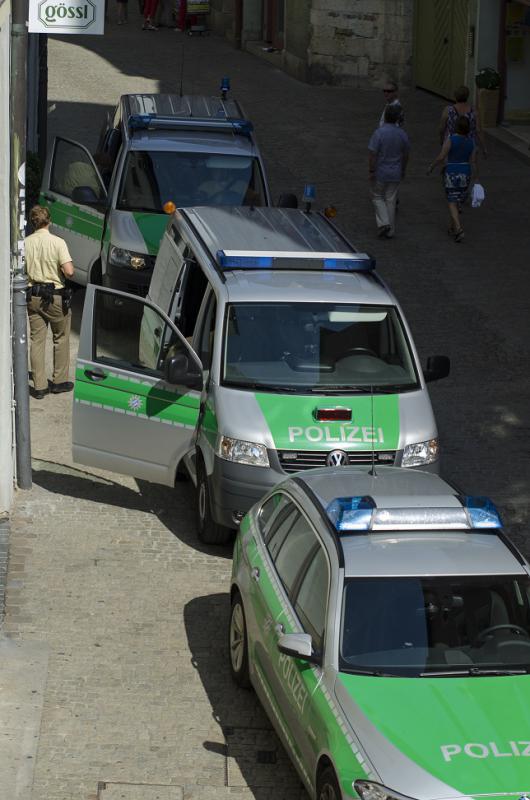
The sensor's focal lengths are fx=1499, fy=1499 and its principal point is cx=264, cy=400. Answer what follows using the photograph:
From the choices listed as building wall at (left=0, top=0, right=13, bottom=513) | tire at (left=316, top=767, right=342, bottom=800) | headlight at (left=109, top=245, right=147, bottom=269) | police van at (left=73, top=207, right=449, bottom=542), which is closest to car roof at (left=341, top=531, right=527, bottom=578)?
tire at (left=316, top=767, right=342, bottom=800)

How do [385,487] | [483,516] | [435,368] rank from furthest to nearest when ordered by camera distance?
[435,368], [385,487], [483,516]

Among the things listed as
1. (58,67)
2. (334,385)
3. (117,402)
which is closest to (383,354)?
Result: (334,385)

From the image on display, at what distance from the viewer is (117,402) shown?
467 inches

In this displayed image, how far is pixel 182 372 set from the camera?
11242 mm

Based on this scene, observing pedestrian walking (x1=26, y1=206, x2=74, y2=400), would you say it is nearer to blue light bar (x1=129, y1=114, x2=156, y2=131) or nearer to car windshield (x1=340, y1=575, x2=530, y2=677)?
blue light bar (x1=129, y1=114, x2=156, y2=131)

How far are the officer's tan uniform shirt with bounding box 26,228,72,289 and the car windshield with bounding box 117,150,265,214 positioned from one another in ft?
5.88

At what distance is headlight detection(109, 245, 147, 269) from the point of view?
1562 cm

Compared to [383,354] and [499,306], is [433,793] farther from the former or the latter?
[499,306]

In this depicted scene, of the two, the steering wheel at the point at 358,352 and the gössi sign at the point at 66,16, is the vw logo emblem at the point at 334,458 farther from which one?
the gössi sign at the point at 66,16

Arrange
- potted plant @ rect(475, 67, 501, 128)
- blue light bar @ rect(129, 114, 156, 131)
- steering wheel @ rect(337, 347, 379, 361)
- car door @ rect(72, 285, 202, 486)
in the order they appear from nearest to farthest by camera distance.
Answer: steering wheel @ rect(337, 347, 379, 361) → car door @ rect(72, 285, 202, 486) → blue light bar @ rect(129, 114, 156, 131) → potted plant @ rect(475, 67, 501, 128)

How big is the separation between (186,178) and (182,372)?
214 inches

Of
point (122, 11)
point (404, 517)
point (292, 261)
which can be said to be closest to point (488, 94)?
point (292, 261)

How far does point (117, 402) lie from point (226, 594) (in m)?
2.00

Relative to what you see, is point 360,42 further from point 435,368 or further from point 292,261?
point 435,368
